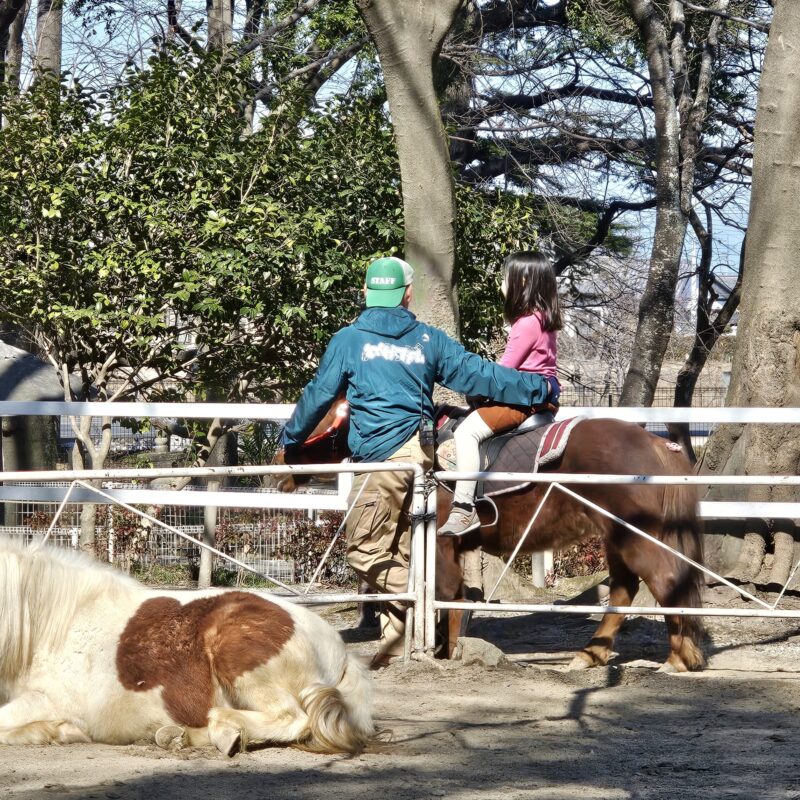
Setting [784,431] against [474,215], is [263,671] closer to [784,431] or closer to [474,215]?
[784,431]

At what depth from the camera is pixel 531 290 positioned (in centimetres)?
565

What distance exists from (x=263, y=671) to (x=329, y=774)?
0.44m

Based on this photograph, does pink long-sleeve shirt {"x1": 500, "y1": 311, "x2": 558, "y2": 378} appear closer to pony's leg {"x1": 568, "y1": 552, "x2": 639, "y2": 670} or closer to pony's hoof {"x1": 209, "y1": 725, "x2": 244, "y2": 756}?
pony's leg {"x1": 568, "y1": 552, "x2": 639, "y2": 670}

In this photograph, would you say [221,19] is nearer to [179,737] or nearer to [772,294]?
[772,294]

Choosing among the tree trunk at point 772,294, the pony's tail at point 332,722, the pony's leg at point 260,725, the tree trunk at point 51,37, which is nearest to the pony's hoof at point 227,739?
the pony's leg at point 260,725

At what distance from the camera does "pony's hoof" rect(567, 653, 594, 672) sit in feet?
18.6

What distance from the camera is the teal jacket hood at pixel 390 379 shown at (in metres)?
5.37

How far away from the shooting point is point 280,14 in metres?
16.5

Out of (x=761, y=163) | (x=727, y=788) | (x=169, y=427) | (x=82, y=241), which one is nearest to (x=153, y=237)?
(x=82, y=241)

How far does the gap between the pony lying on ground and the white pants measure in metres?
1.70

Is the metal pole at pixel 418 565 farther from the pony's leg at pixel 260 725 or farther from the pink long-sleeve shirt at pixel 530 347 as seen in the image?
the pony's leg at pixel 260 725

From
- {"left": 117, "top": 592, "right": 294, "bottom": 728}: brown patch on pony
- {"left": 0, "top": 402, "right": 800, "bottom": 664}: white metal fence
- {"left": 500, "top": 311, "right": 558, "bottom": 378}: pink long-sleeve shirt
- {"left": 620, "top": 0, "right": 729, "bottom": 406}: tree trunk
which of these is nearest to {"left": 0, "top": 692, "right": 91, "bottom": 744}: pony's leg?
{"left": 117, "top": 592, "right": 294, "bottom": 728}: brown patch on pony

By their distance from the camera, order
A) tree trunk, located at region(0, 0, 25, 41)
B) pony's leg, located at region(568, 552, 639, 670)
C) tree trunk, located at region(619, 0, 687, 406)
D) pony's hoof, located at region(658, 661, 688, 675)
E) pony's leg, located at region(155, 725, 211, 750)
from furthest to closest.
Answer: tree trunk, located at region(0, 0, 25, 41), tree trunk, located at region(619, 0, 687, 406), pony's leg, located at region(568, 552, 639, 670), pony's hoof, located at region(658, 661, 688, 675), pony's leg, located at region(155, 725, 211, 750)

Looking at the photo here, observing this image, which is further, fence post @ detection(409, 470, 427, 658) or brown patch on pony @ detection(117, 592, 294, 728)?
fence post @ detection(409, 470, 427, 658)
